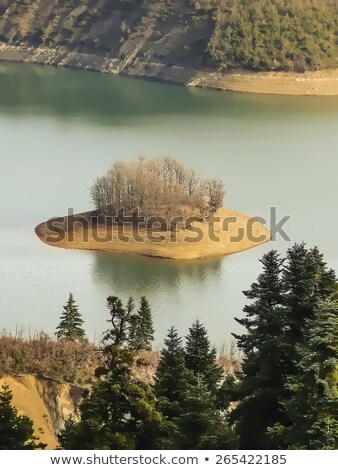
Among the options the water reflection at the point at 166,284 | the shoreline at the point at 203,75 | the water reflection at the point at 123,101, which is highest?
the shoreline at the point at 203,75

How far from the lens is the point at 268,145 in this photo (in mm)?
41688

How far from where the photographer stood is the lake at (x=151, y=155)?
77.6 feet

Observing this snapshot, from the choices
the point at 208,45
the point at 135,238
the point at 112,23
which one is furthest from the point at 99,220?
the point at 112,23

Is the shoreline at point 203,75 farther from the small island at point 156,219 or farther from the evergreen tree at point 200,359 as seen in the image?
the evergreen tree at point 200,359

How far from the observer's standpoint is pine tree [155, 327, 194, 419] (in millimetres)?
10234

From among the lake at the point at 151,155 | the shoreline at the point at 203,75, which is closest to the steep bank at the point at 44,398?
the lake at the point at 151,155

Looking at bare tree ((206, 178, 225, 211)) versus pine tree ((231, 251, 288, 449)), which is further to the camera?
bare tree ((206, 178, 225, 211))

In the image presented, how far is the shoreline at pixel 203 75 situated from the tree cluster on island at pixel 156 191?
2974 cm

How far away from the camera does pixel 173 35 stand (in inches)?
2707

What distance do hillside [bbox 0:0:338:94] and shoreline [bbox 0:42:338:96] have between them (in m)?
0.11

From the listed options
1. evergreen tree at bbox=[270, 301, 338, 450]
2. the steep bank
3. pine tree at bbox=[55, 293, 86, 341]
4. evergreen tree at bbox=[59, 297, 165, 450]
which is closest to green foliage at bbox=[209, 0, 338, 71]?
pine tree at bbox=[55, 293, 86, 341]

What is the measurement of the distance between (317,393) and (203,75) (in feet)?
186

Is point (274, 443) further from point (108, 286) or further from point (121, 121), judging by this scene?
point (121, 121)

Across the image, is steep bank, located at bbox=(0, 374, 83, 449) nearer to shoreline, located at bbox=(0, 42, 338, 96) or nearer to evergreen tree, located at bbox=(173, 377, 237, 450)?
evergreen tree, located at bbox=(173, 377, 237, 450)
